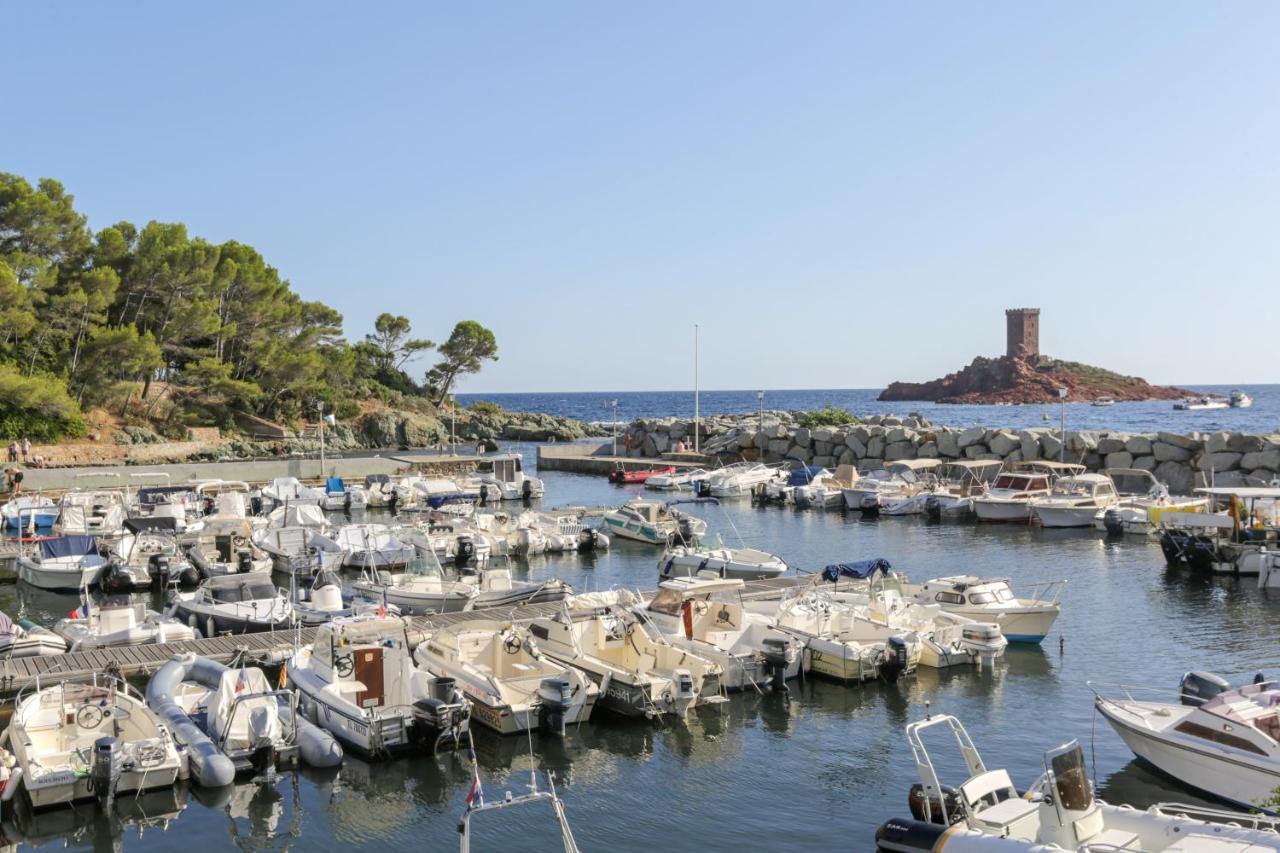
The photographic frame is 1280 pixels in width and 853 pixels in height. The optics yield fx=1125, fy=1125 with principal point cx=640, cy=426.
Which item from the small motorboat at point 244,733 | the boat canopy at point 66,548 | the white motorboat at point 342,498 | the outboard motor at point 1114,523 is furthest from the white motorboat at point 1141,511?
the boat canopy at point 66,548

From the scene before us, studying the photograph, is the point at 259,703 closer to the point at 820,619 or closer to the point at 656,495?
the point at 820,619

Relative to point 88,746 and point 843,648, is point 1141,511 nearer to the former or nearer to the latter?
point 843,648

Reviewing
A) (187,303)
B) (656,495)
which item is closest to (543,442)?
(187,303)

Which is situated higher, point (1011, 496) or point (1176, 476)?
point (1176, 476)

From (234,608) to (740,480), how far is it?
35938 millimetres

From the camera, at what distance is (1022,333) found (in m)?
174

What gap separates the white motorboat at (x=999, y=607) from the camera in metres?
23.0

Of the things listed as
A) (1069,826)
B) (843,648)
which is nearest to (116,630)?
(843,648)

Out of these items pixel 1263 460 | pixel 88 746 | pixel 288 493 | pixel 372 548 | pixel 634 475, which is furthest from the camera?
pixel 634 475

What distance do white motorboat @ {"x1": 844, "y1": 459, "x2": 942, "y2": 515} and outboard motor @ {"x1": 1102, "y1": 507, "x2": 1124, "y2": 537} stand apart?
8345 mm

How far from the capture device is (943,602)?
23.8 m

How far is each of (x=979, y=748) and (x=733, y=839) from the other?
505 cm

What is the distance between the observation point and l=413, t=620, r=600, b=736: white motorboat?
1711 cm

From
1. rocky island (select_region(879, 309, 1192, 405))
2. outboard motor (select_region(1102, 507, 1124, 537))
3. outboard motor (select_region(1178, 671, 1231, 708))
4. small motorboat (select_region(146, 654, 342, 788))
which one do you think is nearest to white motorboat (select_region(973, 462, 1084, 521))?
outboard motor (select_region(1102, 507, 1124, 537))
